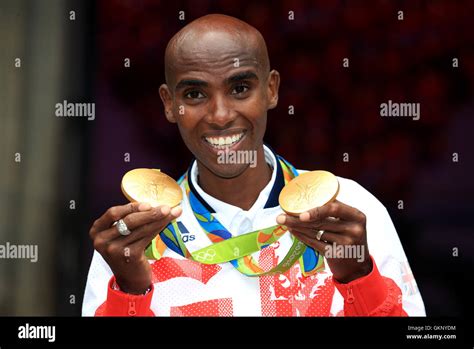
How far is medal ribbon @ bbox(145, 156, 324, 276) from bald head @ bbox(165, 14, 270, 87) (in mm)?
705

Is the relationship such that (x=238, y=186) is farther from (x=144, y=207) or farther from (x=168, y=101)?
(x=144, y=207)

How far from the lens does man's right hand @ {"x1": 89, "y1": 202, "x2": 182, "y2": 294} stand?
11.4 ft

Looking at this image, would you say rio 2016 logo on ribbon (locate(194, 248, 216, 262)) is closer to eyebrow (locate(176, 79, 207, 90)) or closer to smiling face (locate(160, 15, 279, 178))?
smiling face (locate(160, 15, 279, 178))

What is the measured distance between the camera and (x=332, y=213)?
3.43m

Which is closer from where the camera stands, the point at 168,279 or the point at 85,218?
the point at 168,279

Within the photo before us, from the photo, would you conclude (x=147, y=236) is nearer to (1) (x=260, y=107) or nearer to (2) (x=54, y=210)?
Answer: (1) (x=260, y=107)

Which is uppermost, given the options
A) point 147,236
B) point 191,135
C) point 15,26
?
point 15,26

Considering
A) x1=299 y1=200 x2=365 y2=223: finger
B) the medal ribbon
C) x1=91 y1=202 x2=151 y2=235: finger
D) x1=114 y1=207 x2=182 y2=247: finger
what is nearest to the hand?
x1=299 y1=200 x2=365 y2=223: finger

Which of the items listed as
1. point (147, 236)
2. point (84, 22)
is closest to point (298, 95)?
point (84, 22)

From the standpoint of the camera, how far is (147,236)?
11.7 ft

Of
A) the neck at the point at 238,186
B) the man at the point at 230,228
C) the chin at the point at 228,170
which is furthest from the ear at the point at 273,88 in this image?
the chin at the point at 228,170

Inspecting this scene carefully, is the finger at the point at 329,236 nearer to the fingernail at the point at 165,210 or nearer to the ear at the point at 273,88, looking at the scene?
the fingernail at the point at 165,210

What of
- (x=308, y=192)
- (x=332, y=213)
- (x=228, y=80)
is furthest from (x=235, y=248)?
(x=228, y=80)

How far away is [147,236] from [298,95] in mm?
1557
